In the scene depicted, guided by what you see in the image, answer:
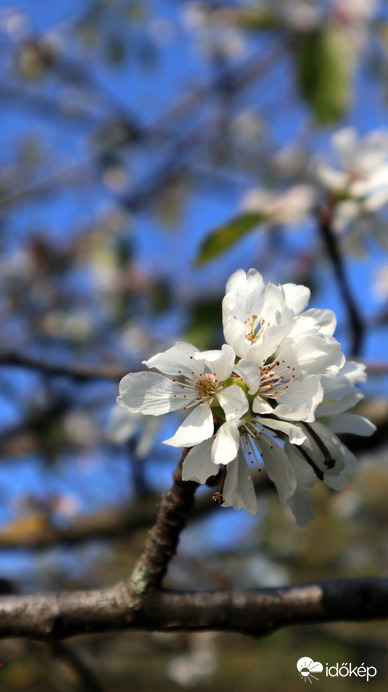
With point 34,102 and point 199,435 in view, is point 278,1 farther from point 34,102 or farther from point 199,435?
point 199,435

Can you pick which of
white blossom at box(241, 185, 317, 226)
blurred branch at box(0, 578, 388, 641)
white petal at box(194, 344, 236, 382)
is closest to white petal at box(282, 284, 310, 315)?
white petal at box(194, 344, 236, 382)

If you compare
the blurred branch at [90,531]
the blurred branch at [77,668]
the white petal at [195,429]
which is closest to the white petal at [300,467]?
the white petal at [195,429]

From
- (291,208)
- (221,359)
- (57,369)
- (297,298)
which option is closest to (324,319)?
(297,298)

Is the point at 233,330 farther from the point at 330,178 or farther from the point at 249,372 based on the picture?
the point at 330,178

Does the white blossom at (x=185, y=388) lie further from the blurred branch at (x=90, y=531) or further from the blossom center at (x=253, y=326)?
the blurred branch at (x=90, y=531)

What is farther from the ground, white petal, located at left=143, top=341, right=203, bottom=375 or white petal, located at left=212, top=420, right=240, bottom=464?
white petal, located at left=143, top=341, right=203, bottom=375

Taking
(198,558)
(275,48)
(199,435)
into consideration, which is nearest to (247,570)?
(198,558)

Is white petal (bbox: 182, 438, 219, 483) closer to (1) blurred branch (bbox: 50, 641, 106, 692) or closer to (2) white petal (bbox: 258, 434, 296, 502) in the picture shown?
(2) white petal (bbox: 258, 434, 296, 502)
